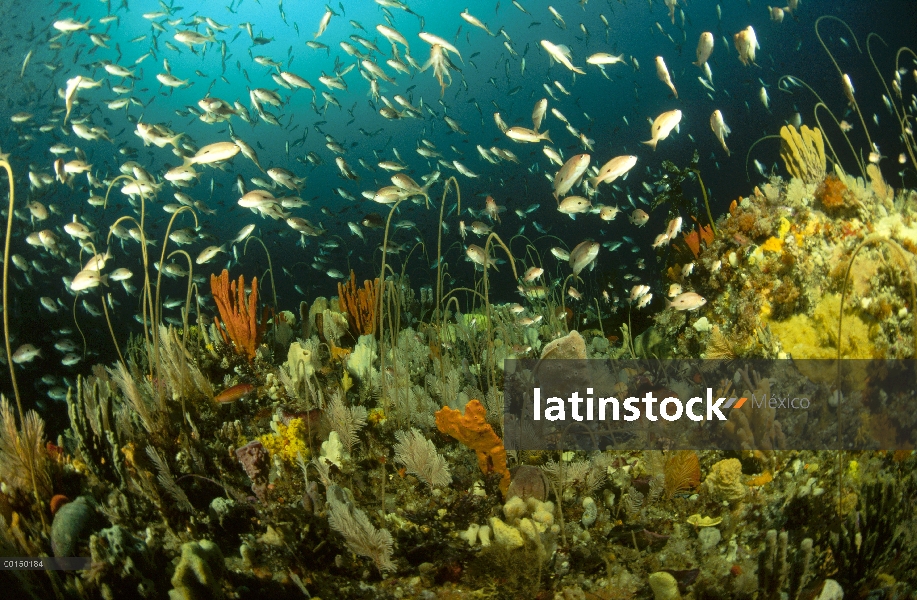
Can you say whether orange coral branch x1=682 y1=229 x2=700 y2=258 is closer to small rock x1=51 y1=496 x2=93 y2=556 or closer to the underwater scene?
the underwater scene

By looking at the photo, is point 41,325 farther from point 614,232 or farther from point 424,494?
point 614,232

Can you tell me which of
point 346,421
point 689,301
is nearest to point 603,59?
point 689,301

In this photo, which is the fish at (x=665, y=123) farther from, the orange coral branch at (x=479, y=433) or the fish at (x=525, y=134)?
the orange coral branch at (x=479, y=433)

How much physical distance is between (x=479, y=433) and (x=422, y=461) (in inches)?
18.1

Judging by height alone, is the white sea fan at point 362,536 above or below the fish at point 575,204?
below

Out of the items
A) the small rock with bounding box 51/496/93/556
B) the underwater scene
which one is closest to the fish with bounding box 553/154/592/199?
the underwater scene

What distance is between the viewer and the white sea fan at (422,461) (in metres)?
3.05

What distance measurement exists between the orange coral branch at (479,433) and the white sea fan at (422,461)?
201mm

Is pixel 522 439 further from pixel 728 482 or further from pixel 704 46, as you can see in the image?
pixel 704 46

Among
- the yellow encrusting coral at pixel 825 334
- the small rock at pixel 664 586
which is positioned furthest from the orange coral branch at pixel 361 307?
the yellow encrusting coral at pixel 825 334

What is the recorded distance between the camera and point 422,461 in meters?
3.05

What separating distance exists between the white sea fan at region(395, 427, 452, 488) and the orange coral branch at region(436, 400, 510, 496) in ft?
0.66

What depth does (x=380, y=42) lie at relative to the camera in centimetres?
3878

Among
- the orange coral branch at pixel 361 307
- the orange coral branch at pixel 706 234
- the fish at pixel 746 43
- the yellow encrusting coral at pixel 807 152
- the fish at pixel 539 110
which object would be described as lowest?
the orange coral branch at pixel 361 307
